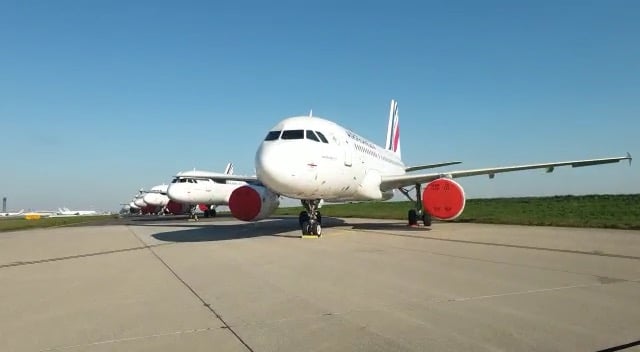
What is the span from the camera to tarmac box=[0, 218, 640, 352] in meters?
4.01

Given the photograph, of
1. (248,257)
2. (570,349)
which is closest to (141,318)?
(570,349)

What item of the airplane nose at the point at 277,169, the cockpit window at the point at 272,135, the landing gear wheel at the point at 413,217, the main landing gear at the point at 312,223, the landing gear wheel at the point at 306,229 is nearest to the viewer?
the airplane nose at the point at 277,169

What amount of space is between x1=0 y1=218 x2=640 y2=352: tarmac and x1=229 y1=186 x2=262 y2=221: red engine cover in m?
6.47

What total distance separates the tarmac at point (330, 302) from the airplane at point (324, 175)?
324 cm

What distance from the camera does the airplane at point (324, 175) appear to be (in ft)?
42.6

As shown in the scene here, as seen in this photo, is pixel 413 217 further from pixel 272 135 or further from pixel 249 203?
pixel 272 135

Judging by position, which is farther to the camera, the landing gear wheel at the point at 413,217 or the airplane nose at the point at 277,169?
the landing gear wheel at the point at 413,217

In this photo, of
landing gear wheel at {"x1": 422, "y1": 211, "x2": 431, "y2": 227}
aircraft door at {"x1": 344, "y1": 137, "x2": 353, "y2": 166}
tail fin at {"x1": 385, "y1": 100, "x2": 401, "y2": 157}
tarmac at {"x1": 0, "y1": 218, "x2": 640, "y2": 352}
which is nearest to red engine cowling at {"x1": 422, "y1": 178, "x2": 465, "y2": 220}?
aircraft door at {"x1": 344, "y1": 137, "x2": 353, "y2": 166}

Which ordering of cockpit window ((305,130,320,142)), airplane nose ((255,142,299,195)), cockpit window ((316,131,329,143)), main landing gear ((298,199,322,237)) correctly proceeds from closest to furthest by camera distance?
1. airplane nose ((255,142,299,195))
2. cockpit window ((305,130,320,142))
3. cockpit window ((316,131,329,143))
4. main landing gear ((298,199,322,237))

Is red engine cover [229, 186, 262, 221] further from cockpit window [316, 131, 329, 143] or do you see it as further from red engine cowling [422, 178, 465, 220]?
red engine cowling [422, 178, 465, 220]

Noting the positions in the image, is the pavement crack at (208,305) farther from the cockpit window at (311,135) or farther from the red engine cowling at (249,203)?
the red engine cowling at (249,203)

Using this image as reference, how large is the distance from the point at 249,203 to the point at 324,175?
4.08 meters

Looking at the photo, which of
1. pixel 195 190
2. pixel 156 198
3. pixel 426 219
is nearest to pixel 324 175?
pixel 426 219

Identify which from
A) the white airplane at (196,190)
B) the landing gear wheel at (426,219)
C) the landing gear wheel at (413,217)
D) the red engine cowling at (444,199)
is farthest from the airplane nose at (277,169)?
the white airplane at (196,190)
